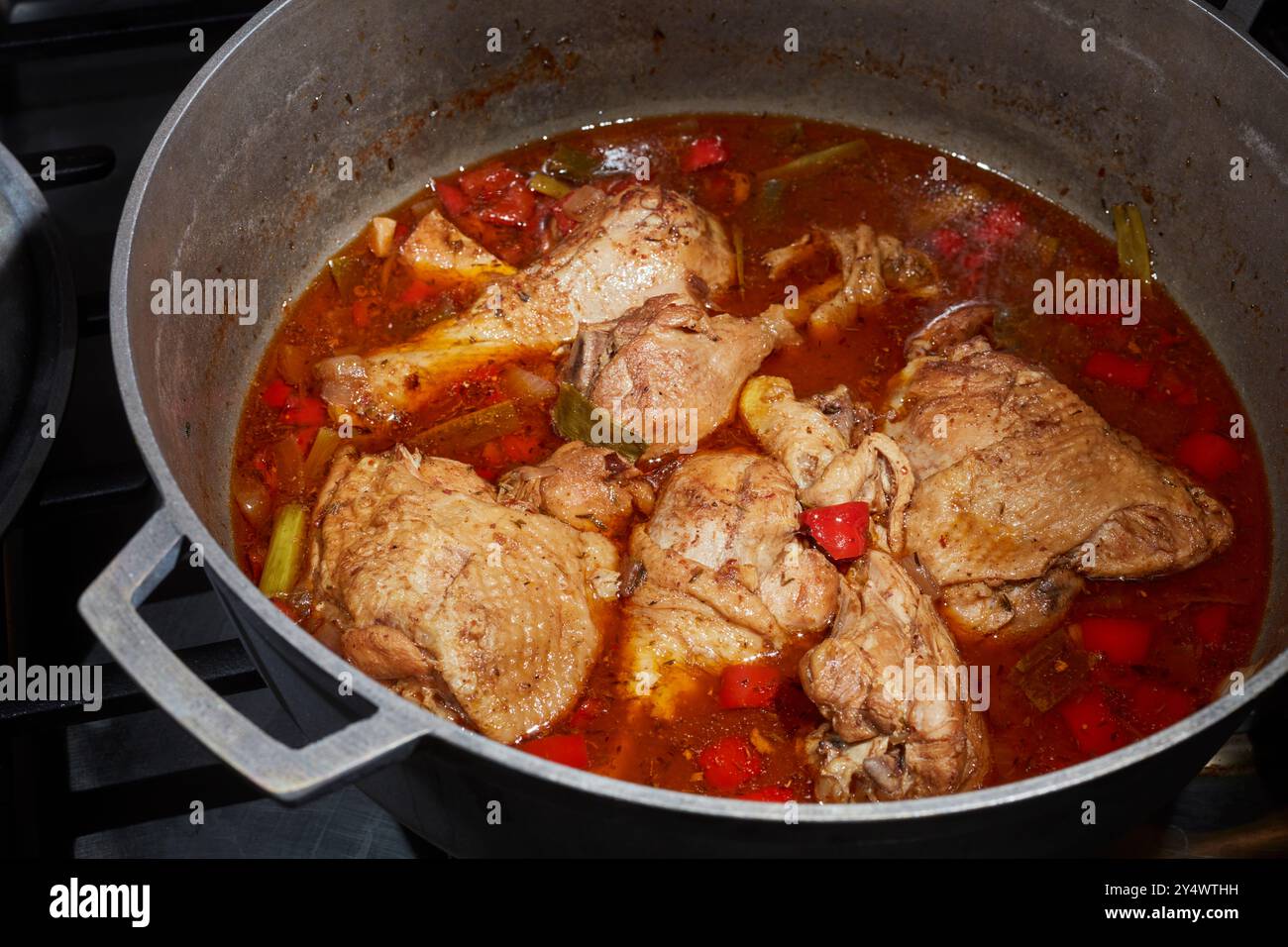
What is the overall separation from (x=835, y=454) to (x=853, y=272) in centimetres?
79

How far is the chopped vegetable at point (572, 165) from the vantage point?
4.05m

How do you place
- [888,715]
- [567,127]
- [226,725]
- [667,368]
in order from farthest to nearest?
[567,127] → [667,368] → [888,715] → [226,725]

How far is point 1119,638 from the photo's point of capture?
9.98ft

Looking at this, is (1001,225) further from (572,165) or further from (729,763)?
(729,763)

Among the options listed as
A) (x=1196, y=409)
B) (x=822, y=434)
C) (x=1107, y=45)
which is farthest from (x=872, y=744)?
(x=1107, y=45)

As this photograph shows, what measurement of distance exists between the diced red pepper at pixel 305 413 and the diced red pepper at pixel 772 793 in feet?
5.24

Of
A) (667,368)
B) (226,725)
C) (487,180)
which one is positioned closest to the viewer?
(226,725)

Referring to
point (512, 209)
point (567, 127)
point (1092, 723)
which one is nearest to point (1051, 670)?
point (1092, 723)

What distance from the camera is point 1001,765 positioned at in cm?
287

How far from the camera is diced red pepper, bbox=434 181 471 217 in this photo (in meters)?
3.96

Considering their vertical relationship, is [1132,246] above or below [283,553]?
above

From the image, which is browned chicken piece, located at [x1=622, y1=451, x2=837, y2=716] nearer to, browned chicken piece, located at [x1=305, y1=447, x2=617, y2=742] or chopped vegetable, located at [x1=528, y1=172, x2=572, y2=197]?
browned chicken piece, located at [x1=305, y1=447, x2=617, y2=742]
